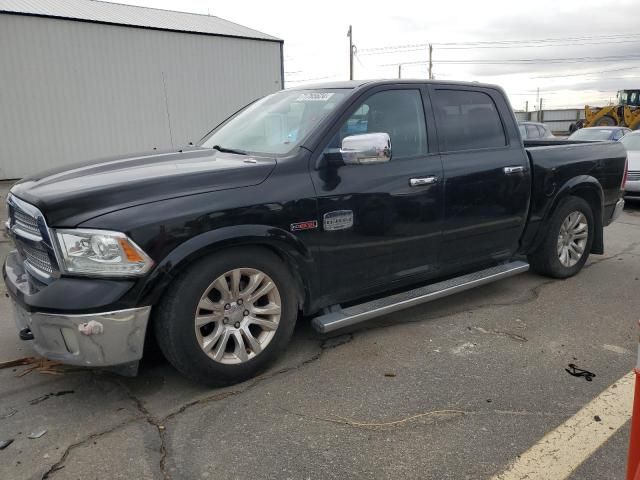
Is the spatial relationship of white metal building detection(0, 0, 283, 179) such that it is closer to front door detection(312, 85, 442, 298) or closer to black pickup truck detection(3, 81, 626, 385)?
black pickup truck detection(3, 81, 626, 385)

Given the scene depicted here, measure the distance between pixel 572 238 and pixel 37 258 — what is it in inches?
188

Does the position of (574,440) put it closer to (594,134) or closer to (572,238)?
(572,238)

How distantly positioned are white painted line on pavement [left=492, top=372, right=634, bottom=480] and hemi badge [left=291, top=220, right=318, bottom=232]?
1.70m

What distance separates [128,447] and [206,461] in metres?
0.43

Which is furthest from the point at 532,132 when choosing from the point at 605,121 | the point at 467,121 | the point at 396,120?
the point at 605,121

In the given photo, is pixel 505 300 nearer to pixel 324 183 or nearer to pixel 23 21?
pixel 324 183

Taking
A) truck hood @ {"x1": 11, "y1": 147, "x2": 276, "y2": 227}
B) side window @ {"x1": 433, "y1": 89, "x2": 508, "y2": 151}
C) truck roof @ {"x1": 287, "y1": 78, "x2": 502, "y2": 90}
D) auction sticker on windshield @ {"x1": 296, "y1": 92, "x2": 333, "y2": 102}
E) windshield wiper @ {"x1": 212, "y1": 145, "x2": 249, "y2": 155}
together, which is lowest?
truck hood @ {"x1": 11, "y1": 147, "x2": 276, "y2": 227}

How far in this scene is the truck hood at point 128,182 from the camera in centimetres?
268

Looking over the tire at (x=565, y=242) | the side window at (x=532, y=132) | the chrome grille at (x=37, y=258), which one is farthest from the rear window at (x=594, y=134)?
the chrome grille at (x=37, y=258)

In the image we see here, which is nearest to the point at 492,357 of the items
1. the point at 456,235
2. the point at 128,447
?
Result: the point at 456,235

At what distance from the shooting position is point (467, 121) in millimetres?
4281

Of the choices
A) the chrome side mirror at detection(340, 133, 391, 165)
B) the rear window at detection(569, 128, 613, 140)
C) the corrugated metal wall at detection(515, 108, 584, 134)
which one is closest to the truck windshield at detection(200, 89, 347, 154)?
the chrome side mirror at detection(340, 133, 391, 165)

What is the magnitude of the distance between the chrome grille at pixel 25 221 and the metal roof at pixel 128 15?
1288 centimetres

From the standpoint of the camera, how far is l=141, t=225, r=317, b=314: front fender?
2740 millimetres
